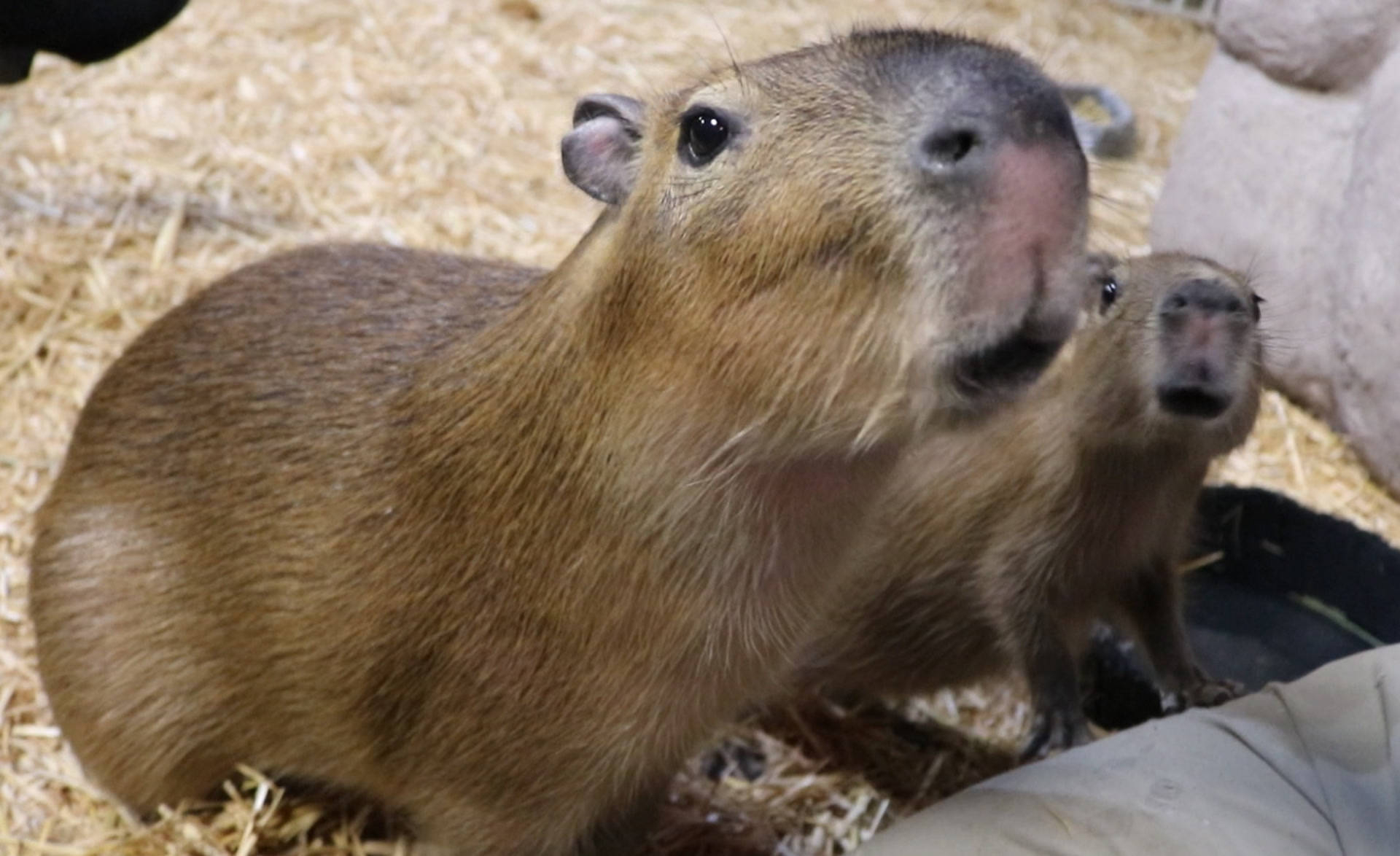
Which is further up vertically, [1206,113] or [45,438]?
[1206,113]

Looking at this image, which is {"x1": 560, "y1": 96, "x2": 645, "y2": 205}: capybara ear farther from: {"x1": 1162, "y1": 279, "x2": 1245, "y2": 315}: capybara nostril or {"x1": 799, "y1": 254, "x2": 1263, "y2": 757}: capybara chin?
{"x1": 1162, "y1": 279, "x2": 1245, "y2": 315}: capybara nostril

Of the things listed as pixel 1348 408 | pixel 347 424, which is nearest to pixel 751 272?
pixel 347 424

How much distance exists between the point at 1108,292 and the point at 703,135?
1.53 meters

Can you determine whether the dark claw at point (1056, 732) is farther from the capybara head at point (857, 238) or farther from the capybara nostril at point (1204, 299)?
the capybara head at point (857, 238)

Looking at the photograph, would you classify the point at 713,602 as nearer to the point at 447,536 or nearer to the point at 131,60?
the point at 447,536

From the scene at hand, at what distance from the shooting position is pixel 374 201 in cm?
520

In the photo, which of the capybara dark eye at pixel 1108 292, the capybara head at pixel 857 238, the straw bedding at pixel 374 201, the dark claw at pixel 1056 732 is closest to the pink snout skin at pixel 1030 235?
the capybara head at pixel 857 238

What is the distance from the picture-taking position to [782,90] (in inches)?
84.2

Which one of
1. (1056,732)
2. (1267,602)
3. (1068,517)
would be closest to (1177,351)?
(1068,517)

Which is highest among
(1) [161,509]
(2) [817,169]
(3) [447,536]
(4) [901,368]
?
(2) [817,169]

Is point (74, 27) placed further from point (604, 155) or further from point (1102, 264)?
point (1102, 264)

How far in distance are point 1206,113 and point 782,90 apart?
141 inches

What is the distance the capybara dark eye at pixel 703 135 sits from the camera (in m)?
2.15

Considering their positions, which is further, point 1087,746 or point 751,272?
point 1087,746
